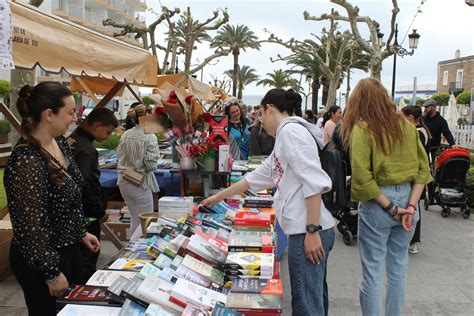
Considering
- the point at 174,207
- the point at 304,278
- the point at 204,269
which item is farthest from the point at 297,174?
the point at 174,207

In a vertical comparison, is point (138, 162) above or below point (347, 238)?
above

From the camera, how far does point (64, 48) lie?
3.09 metres

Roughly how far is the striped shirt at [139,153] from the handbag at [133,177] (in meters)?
0.05

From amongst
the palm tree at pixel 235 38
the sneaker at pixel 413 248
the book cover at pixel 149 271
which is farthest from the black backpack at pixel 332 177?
the palm tree at pixel 235 38

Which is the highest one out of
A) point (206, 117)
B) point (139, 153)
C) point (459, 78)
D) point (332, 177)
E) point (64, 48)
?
point (459, 78)

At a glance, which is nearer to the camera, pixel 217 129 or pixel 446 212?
pixel 217 129

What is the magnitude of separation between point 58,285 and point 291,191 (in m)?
1.33

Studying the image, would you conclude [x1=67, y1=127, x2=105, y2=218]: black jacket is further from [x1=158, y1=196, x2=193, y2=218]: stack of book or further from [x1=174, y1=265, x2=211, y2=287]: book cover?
[x1=174, y1=265, x2=211, y2=287]: book cover

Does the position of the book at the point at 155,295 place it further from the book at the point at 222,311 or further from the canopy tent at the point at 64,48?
the canopy tent at the point at 64,48

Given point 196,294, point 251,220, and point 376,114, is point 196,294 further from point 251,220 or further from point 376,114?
point 376,114

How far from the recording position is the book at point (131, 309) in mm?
2107

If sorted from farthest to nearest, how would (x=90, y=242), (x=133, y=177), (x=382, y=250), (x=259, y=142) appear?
(x=259, y=142), (x=133, y=177), (x=382, y=250), (x=90, y=242)

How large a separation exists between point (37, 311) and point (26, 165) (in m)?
0.86

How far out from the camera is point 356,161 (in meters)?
3.16
